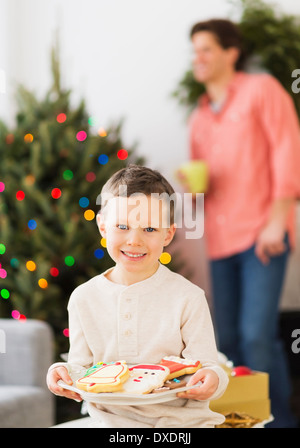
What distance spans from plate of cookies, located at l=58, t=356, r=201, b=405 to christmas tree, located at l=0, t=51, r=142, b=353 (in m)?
1.33

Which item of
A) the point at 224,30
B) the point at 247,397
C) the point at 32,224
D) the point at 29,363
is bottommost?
the point at 29,363

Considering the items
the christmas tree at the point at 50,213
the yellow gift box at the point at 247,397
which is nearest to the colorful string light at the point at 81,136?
the christmas tree at the point at 50,213

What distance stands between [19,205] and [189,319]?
144cm

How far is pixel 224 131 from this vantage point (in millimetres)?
2305

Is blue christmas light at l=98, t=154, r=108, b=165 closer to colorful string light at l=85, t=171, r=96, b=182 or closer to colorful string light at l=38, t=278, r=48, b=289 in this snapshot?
colorful string light at l=85, t=171, r=96, b=182

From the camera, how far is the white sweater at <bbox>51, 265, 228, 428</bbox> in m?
0.66

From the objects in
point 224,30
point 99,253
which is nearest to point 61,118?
point 99,253

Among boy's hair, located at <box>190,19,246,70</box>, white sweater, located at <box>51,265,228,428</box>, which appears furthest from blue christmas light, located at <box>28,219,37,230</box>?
white sweater, located at <box>51,265,228,428</box>

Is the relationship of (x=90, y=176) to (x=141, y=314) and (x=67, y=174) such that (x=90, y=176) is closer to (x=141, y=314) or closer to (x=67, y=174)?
(x=67, y=174)

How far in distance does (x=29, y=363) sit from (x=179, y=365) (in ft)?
3.48

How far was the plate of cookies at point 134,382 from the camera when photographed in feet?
1.99

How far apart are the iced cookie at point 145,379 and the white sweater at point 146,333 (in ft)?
0.09

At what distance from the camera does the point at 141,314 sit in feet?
2.17

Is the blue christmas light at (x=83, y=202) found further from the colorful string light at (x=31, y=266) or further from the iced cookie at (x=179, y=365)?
the iced cookie at (x=179, y=365)
